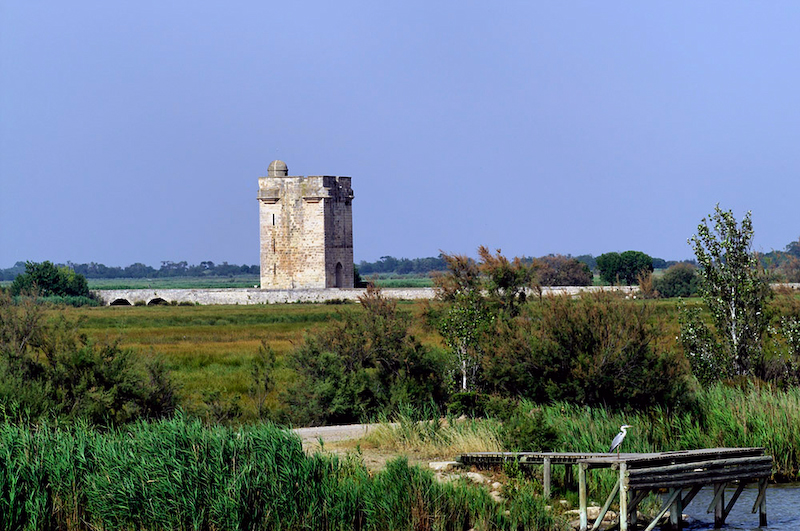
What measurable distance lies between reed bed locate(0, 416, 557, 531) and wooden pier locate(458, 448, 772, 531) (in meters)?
0.72

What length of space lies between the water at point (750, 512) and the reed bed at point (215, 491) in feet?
8.12

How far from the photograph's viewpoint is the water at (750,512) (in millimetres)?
11773

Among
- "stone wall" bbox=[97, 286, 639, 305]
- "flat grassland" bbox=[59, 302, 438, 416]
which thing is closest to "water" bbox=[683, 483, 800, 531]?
"flat grassland" bbox=[59, 302, 438, 416]

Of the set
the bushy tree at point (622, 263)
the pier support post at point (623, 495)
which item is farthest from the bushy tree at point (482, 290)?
the bushy tree at point (622, 263)

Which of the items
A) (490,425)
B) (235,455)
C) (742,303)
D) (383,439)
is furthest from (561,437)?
(742,303)

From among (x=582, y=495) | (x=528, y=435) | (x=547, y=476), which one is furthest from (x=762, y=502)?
(x=528, y=435)

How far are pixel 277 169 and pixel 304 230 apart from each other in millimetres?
4819

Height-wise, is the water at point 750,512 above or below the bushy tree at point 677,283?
below

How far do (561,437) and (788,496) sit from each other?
280 cm

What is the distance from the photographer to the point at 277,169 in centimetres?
5559

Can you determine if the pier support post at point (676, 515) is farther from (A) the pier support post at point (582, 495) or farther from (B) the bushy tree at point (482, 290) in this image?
(B) the bushy tree at point (482, 290)

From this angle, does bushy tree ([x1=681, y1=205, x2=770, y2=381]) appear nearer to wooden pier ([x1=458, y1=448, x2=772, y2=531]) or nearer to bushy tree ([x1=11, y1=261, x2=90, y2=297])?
wooden pier ([x1=458, y1=448, x2=772, y2=531])

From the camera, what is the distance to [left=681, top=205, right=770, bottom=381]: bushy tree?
17281 mm

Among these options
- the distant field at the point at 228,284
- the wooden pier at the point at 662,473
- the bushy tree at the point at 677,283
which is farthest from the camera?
the distant field at the point at 228,284
